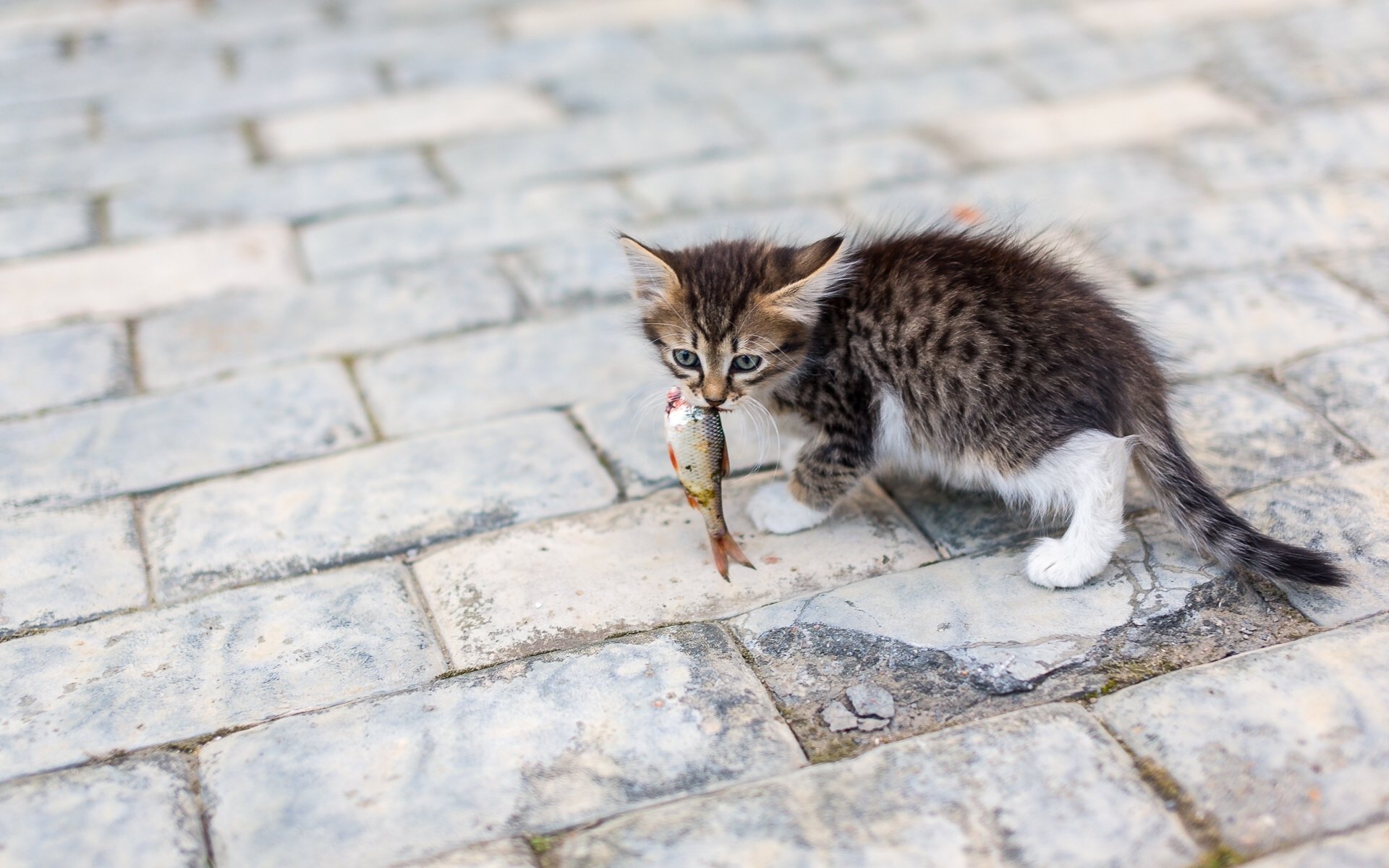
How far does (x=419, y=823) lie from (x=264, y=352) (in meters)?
2.22

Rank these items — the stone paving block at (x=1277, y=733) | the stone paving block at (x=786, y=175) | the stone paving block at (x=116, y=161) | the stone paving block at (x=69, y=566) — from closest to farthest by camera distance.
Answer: the stone paving block at (x=1277, y=733), the stone paving block at (x=69, y=566), the stone paving block at (x=786, y=175), the stone paving block at (x=116, y=161)

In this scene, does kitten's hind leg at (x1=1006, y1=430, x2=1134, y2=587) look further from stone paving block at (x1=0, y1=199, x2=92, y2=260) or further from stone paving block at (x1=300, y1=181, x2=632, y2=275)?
stone paving block at (x1=0, y1=199, x2=92, y2=260)

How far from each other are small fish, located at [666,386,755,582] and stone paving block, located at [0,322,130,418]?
79.3 inches

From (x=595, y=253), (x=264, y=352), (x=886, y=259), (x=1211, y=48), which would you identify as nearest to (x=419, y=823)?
(x=886, y=259)

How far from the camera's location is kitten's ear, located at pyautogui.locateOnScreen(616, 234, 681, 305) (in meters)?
2.91

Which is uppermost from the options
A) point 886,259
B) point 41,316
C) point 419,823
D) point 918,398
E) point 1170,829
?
point 886,259

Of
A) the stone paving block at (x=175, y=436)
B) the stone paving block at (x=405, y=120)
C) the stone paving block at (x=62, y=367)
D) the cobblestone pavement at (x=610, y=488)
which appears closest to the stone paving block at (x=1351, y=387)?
the cobblestone pavement at (x=610, y=488)

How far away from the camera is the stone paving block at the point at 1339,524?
260 cm

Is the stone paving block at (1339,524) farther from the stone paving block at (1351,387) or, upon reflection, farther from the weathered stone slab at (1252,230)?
the weathered stone slab at (1252,230)

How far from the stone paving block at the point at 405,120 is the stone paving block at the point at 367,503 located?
8.02ft

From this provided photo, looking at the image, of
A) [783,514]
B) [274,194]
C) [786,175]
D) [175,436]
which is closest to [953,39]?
[786,175]

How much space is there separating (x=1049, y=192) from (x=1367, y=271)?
120cm

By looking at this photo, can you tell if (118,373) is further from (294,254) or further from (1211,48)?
(1211,48)

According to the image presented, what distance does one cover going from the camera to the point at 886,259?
3.07m
